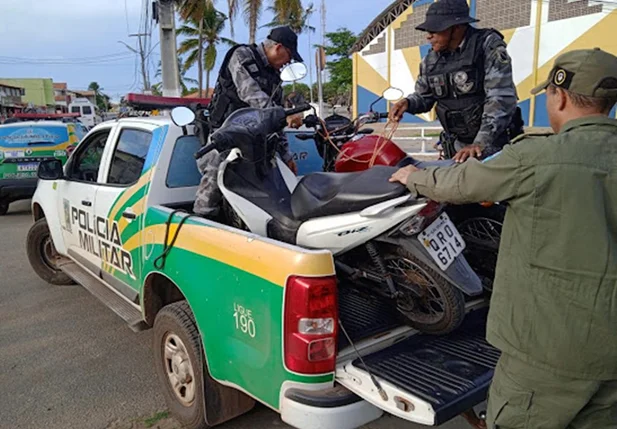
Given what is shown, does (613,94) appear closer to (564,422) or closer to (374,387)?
(564,422)

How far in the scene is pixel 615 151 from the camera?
1596mm

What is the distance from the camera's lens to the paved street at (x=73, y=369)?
316 cm

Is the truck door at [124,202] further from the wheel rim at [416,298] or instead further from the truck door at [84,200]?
the wheel rim at [416,298]

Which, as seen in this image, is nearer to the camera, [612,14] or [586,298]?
[586,298]

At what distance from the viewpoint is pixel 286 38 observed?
3836mm

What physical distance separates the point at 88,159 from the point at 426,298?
334 centimetres

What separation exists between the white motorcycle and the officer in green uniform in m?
0.58

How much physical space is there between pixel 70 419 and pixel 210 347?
1.26 metres

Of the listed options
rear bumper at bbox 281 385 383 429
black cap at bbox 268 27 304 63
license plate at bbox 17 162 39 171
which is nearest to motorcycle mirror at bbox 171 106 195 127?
black cap at bbox 268 27 304 63

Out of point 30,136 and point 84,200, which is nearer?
point 84,200

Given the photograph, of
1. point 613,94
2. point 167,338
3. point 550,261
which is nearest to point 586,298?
point 550,261

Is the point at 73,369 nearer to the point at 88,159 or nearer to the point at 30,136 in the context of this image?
the point at 88,159

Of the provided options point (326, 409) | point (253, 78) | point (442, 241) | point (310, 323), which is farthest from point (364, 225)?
→ point (253, 78)

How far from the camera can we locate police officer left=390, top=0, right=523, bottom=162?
348 centimetres
